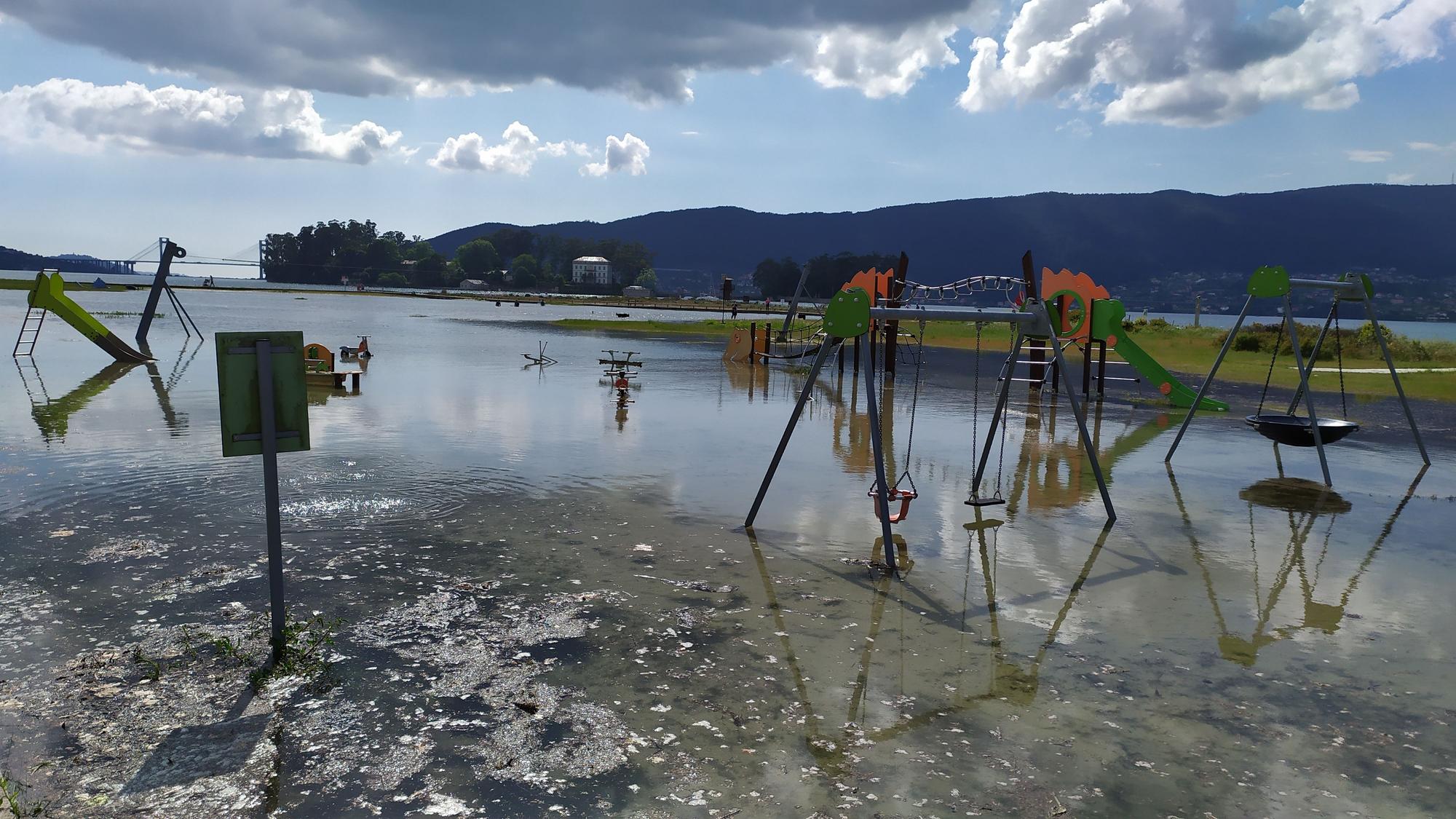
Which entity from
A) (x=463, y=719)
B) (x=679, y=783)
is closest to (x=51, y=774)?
(x=463, y=719)

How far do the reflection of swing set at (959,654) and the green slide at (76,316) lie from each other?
92.0ft

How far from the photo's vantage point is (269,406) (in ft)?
21.1

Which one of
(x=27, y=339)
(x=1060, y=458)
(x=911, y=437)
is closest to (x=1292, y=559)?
(x=911, y=437)

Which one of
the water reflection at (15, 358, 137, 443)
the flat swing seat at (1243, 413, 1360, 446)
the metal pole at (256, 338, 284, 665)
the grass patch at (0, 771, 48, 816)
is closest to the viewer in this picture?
the grass patch at (0, 771, 48, 816)

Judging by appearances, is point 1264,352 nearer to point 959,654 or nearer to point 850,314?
point 850,314

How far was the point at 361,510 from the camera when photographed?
10914 mm

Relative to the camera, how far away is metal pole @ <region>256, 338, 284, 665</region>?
20.9 feet

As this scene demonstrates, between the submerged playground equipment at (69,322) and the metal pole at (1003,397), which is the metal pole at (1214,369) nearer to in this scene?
the metal pole at (1003,397)

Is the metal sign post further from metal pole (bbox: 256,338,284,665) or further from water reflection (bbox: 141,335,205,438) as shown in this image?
water reflection (bbox: 141,335,205,438)

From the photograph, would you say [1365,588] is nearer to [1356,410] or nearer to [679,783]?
→ [679,783]

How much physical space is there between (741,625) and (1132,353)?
2203 cm

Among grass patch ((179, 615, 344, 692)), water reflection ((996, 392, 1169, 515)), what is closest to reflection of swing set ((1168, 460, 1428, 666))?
water reflection ((996, 392, 1169, 515))

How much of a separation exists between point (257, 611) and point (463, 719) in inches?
111

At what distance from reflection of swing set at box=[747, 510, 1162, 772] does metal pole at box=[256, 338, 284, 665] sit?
376 cm
